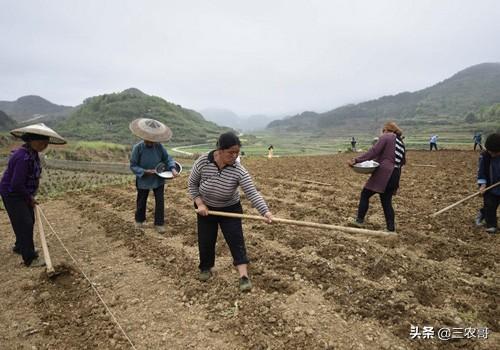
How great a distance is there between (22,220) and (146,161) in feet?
6.11

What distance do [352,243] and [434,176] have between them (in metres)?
7.66

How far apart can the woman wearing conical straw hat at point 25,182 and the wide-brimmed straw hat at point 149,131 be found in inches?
43.4

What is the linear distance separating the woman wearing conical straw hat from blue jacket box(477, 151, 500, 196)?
648 centimetres

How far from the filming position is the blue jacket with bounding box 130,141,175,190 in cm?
526

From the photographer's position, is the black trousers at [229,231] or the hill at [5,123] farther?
the hill at [5,123]

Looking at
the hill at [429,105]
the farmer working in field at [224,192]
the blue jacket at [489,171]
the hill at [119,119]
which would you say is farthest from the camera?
the hill at [429,105]

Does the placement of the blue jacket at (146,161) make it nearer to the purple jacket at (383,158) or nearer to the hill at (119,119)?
the purple jacket at (383,158)

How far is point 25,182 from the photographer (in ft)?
13.9

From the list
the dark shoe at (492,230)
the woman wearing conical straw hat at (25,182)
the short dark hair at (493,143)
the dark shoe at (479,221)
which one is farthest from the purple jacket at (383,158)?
the woman wearing conical straw hat at (25,182)

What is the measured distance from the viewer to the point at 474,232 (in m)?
5.25

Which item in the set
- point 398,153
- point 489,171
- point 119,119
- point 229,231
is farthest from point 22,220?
point 119,119

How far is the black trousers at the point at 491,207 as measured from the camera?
203 inches

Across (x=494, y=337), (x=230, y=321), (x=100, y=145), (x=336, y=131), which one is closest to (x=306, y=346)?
(x=230, y=321)

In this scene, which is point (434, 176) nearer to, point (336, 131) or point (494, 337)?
point (494, 337)
